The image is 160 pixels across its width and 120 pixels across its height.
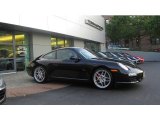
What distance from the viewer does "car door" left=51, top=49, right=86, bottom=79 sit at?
8.38 m

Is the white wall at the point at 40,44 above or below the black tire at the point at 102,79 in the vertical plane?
above

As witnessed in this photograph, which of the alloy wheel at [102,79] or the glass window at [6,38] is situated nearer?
the alloy wheel at [102,79]

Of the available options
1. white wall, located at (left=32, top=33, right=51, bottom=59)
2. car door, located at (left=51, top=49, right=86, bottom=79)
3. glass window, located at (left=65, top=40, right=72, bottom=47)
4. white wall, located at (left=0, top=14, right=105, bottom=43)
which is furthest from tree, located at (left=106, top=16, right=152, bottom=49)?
car door, located at (left=51, top=49, right=86, bottom=79)

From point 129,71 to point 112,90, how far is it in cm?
76

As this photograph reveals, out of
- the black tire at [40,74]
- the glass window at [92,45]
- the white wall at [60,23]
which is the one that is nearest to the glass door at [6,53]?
the white wall at [60,23]

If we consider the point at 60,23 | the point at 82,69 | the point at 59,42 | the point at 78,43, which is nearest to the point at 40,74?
the point at 82,69

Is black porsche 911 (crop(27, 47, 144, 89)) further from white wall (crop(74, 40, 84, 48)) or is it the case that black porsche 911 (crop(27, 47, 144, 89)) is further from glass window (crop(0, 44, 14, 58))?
white wall (crop(74, 40, 84, 48))

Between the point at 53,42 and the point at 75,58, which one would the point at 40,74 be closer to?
the point at 75,58

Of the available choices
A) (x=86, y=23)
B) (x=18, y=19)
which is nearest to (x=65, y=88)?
(x=18, y=19)

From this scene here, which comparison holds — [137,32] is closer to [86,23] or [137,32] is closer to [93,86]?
[86,23]

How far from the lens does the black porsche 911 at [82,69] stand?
7692mm

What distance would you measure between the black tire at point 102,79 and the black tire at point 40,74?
216cm

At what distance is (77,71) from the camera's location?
8.41m

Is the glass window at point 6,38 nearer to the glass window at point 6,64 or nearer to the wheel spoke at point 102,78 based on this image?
the glass window at point 6,64
